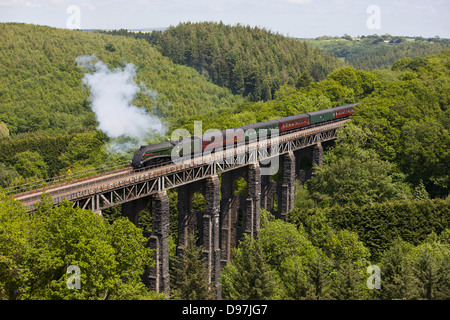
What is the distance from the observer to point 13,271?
107 ft

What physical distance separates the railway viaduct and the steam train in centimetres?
124

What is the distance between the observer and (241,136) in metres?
67.1

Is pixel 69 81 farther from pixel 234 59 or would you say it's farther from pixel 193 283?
pixel 193 283

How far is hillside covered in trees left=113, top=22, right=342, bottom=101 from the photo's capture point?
583 feet

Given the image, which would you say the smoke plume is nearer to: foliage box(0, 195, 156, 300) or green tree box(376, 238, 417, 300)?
foliage box(0, 195, 156, 300)

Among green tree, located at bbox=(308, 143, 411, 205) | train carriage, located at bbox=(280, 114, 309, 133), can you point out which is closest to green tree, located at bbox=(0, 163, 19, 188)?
train carriage, located at bbox=(280, 114, 309, 133)

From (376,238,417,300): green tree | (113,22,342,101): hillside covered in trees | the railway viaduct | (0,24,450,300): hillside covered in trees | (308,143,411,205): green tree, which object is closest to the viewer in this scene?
(0,24,450,300): hillside covered in trees

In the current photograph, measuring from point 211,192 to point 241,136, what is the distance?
1239 cm

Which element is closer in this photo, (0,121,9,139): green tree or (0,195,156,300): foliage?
(0,195,156,300): foliage

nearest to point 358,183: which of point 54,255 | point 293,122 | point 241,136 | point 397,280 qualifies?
point 293,122

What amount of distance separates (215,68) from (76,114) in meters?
59.1
